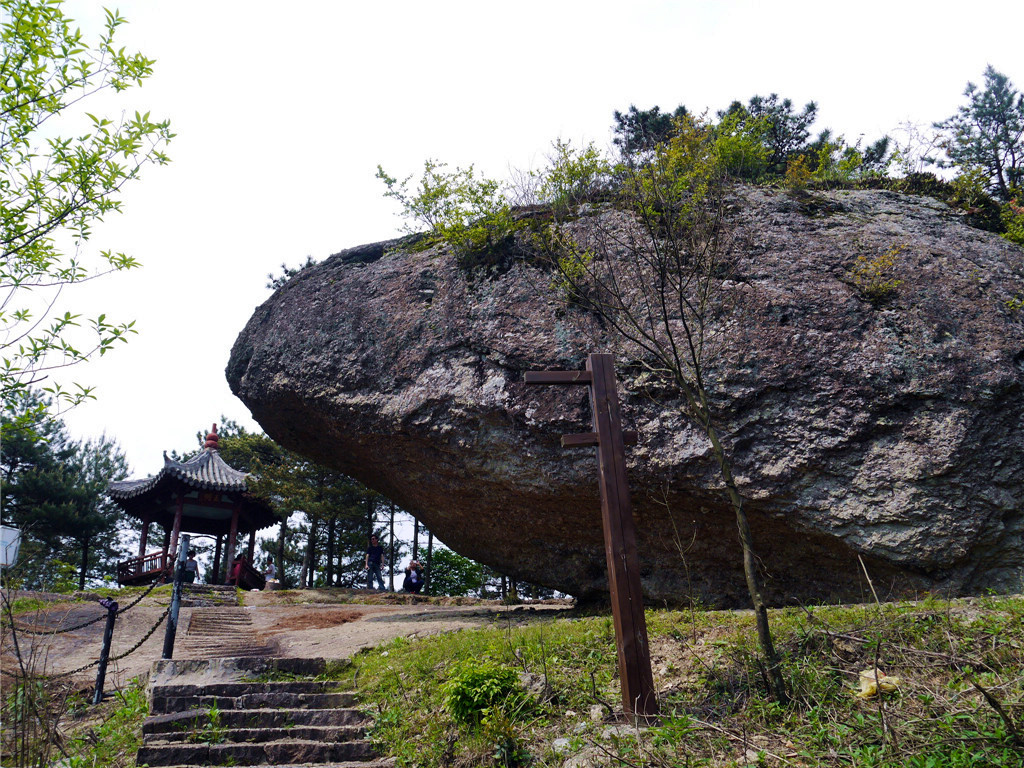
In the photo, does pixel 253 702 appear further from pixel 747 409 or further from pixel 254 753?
pixel 747 409

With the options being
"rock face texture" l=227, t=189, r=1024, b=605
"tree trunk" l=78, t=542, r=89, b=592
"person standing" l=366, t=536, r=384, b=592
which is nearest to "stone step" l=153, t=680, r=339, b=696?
"rock face texture" l=227, t=189, r=1024, b=605

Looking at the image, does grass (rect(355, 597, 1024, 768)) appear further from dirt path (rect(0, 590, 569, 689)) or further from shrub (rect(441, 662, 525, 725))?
dirt path (rect(0, 590, 569, 689))

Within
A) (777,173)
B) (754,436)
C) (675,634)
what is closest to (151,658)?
(675,634)

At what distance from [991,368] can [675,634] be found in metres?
4.73

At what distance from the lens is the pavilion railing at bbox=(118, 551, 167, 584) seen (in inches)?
747

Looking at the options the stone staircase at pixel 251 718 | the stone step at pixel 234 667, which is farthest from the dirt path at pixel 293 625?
the stone staircase at pixel 251 718

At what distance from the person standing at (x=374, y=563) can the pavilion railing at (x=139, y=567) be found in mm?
6061

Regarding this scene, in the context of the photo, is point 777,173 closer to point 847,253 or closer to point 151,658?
point 847,253

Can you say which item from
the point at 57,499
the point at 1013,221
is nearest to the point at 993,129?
the point at 1013,221

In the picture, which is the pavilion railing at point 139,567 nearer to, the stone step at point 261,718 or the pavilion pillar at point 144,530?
the pavilion pillar at point 144,530

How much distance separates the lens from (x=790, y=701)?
436cm

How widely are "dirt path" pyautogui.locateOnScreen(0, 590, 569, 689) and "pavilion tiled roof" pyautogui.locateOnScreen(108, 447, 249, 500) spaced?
4556 millimetres

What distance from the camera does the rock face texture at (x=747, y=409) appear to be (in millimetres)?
7152

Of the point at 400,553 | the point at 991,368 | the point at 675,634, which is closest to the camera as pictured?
the point at 675,634
